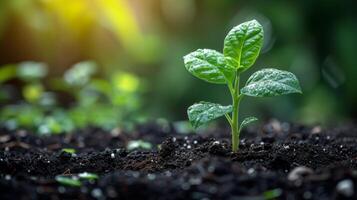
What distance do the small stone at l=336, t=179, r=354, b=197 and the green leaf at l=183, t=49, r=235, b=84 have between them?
1.84ft

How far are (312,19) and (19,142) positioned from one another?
3.18 metres

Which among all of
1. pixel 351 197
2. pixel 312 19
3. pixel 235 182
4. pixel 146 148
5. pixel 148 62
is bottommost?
pixel 351 197

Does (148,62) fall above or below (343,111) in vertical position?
above

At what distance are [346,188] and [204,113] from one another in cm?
52

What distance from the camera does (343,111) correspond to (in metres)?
5.08

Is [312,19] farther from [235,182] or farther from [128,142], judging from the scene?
[235,182]

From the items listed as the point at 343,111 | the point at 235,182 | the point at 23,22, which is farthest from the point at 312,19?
the point at 235,182

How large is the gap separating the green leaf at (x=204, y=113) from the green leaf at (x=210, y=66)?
0.09 m

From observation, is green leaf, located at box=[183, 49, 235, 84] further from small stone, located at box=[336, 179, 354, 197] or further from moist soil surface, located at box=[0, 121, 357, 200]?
small stone, located at box=[336, 179, 354, 197]

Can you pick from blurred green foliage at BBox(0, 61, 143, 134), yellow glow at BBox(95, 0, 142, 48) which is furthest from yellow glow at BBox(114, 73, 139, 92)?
yellow glow at BBox(95, 0, 142, 48)

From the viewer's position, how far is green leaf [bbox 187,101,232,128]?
66.9 inches

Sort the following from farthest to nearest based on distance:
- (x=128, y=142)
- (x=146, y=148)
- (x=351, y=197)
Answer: (x=128, y=142)
(x=146, y=148)
(x=351, y=197)

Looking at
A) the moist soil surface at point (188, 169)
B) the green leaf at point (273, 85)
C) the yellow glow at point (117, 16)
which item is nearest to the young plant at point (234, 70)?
the green leaf at point (273, 85)

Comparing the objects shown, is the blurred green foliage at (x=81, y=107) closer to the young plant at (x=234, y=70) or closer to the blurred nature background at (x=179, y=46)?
the blurred nature background at (x=179, y=46)
